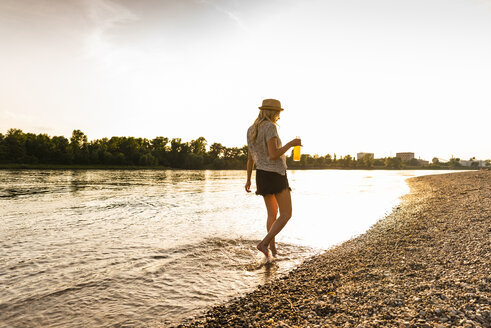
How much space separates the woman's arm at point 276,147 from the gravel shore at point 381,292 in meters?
2.03

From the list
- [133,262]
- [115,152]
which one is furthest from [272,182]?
[115,152]

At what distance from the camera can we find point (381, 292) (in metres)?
3.60

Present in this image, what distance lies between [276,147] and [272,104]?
0.83 meters

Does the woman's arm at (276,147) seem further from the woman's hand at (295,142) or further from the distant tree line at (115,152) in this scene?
the distant tree line at (115,152)

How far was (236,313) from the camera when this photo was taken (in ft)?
11.5

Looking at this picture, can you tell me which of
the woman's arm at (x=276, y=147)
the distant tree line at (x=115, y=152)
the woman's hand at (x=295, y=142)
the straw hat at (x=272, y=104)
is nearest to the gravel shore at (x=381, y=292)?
the woman's arm at (x=276, y=147)

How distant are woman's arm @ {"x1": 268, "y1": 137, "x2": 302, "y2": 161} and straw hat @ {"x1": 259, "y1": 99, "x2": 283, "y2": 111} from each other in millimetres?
619

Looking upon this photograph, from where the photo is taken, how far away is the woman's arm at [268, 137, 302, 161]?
184 inches

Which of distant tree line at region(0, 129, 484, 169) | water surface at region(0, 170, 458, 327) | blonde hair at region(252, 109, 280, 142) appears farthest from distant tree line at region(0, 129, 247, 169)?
blonde hair at region(252, 109, 280, 142)

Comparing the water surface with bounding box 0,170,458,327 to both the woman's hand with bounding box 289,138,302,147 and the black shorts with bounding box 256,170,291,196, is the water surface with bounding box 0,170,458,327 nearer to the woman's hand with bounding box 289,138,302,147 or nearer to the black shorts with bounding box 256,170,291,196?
the black shorts with bounding box 256,170,291,196

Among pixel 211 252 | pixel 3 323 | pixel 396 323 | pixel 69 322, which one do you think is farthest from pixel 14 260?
pixel 396 323

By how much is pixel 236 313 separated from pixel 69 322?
203 centimetres

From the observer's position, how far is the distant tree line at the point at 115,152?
92.7 meters

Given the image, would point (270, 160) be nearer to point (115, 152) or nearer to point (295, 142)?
point (295, 142)
